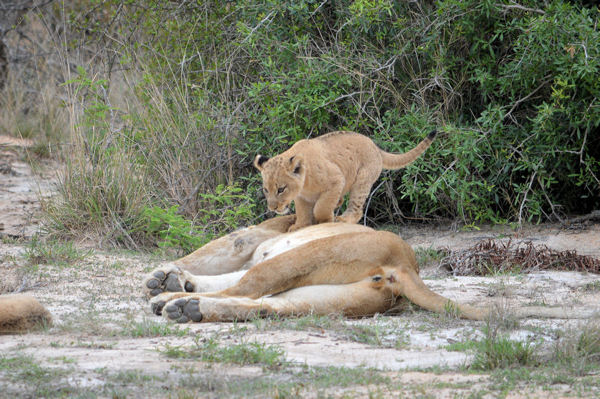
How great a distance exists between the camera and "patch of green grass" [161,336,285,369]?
3.51m

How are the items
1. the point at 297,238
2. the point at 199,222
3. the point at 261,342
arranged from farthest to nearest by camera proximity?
the point at 199,222
the point at 297,238
the point at 261,342

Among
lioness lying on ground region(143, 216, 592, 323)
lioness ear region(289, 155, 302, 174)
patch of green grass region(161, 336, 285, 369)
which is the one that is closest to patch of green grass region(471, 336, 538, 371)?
lioness lying on ground region(143, 216, 592, 323)

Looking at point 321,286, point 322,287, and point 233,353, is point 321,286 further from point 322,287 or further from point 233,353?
point 233,353

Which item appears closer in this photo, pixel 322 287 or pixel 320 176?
pixel 322 287

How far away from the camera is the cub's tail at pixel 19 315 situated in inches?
159

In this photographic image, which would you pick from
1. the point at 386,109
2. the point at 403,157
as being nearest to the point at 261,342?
the point at 403,157

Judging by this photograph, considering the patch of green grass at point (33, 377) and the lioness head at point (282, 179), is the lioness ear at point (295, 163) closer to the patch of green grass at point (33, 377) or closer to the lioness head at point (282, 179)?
the lioness head at point (282, 179)

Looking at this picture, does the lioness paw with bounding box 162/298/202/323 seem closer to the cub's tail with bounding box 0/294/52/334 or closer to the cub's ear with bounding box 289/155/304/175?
the cub's tail with bounding box 0/294/52/334

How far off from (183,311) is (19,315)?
2.82 ft

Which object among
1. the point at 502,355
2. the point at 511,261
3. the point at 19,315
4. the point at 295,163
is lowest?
the point at 511,261

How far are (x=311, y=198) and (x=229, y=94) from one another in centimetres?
287

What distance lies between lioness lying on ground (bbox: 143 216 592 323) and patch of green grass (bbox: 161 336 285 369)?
68cm

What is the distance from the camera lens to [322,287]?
4.66 meters

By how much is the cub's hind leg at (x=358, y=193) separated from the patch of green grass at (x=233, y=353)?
2.83 metres
